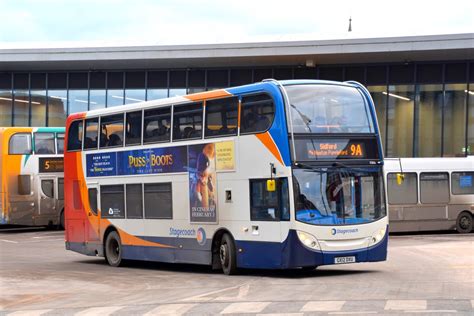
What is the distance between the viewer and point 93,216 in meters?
24.0

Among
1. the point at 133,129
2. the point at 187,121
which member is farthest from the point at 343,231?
the point at 133,129

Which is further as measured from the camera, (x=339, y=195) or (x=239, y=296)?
(x=339, y=195)

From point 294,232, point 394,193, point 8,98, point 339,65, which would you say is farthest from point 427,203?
point 8,98

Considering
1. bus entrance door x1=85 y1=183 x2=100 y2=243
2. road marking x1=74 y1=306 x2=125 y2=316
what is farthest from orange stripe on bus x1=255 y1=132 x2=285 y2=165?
bus entrance door x1=85 y1=183 x2=100 y2=243

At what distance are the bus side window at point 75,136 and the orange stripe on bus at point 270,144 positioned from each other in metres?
7.95

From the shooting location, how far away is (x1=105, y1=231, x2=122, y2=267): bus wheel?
23.0 metres

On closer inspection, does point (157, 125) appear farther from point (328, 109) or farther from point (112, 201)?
point (328, 109)

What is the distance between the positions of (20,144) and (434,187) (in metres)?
16.9

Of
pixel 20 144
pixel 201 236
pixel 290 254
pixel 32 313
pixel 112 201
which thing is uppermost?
pixel 20 144

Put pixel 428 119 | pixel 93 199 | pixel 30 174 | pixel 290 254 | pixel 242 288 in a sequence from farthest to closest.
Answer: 1. pixel 428 119
2. pixel 30 174
3. pixel 93 199
4. pixel 290 254
5. pixel 242 288

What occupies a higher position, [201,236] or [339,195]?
[339,195]

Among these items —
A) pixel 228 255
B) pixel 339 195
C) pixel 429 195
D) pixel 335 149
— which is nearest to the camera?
pixel 339 195

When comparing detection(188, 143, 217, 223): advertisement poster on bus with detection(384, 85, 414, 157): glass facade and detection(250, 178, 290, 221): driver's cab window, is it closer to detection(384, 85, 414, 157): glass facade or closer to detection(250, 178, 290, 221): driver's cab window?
detection(250, 178, 290, 221): driver's cab window

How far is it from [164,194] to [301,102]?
478 centimetres
